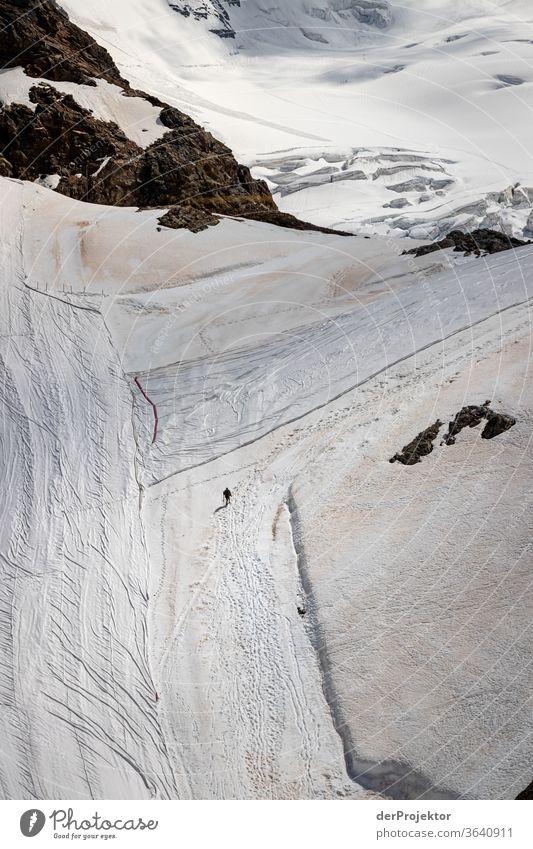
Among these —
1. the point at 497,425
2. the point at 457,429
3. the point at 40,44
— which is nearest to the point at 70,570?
the point at 457,429

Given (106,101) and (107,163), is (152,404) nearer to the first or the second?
(107,163)

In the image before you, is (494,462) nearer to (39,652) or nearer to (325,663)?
(325,663)

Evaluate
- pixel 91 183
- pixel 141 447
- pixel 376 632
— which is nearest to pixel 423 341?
pixel 141 447

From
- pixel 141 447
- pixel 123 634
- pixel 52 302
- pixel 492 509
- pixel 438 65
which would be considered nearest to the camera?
pixel 123 634

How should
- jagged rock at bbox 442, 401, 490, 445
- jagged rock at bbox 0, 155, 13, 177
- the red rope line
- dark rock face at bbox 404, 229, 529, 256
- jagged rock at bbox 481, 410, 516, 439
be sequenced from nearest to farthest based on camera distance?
jagged rock at bbox 481, 410, 516, 439 < jagged rock at bbox 442, 401, 490, 445 < the red rope line < dark rock face at bbox 404, 229, 529, 256 < jagged rock at bbox 0, 155, 13, 177

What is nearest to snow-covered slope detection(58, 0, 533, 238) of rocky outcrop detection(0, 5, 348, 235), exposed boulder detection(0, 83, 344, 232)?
rocky outcrop detection(0, 5, 348, 235)

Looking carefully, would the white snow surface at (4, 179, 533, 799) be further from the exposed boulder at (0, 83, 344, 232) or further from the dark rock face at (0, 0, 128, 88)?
the dark rock face at (0, 0, 128, 88)
